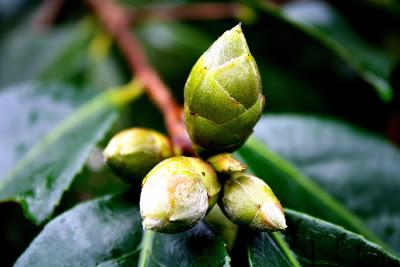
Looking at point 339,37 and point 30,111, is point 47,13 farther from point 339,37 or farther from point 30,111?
point 339,37

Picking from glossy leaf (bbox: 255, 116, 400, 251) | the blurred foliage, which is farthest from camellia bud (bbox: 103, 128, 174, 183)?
glossy leaf (bbox: 255, 116, 400, 251)

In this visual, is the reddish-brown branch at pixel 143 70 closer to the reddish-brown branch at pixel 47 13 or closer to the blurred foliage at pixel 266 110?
the blurred foliage at pixel 266 110

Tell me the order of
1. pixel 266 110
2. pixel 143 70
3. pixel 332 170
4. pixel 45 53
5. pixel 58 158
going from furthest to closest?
pixel 45 53, pixel 266 110, pixel 143 70, pixel 332 170, pixel 58 158

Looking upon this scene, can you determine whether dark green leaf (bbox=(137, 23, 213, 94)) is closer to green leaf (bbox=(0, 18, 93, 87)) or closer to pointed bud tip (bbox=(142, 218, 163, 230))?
green leaf (bbox=(0, 18, 93, 87))

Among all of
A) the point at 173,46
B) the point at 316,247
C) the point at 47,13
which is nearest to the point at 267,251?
the point at 316,247

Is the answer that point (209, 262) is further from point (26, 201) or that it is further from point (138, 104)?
point (138, 104)

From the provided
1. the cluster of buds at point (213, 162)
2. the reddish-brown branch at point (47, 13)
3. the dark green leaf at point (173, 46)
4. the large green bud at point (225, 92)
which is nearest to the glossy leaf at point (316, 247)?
the cluster of buds at point (213, 162)
